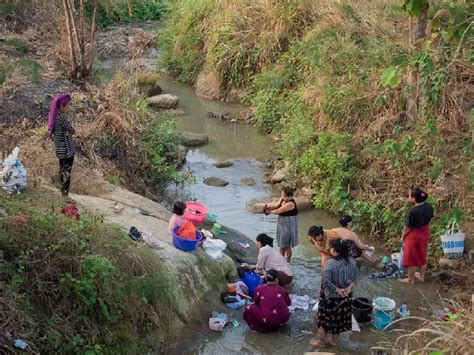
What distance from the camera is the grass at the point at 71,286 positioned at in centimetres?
579

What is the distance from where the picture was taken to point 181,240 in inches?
319

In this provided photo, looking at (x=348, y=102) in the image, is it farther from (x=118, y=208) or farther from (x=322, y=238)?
(x=118, y=208)

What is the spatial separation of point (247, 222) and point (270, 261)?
2828 mm

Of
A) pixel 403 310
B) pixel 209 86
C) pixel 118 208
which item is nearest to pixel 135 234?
pixel 118 208

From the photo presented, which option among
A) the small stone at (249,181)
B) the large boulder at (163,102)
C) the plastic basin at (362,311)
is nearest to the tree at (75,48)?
the large boulder at (163,102)

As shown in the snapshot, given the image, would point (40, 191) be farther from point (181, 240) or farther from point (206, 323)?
point (206, 323)

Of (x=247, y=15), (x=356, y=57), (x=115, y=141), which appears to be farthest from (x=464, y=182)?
(x=247, y=15)

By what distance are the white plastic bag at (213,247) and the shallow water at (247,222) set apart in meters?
0.84

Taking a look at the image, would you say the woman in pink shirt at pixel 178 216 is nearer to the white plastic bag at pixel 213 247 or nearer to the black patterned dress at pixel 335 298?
the white plastic bag at pixel 213 247

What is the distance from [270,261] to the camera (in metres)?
8.65

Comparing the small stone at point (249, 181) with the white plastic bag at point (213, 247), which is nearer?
the white plastic bag at point (213, 247)

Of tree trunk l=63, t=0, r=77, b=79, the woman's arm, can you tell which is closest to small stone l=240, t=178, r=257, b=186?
the woman's arm

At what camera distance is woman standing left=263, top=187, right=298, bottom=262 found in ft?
30.6

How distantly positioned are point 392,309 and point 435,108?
4.79 m
